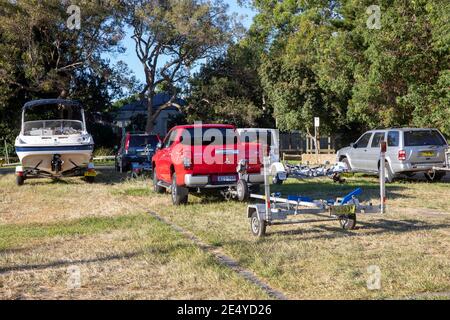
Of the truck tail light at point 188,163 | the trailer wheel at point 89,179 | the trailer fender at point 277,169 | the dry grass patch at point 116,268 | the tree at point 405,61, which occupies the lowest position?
the dry grass patch at point 116,268

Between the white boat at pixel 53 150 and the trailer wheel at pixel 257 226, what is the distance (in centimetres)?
970

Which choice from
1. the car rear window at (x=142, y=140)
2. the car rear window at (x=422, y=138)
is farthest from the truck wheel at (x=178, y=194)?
the car rear window at (x=142, y=140)

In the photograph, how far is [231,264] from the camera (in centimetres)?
688

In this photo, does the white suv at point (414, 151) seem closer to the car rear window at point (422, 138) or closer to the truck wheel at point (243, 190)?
the car rear window at point (422, 138)

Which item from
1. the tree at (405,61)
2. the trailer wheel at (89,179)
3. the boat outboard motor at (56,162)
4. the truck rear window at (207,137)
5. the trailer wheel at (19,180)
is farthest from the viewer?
the tree at (405,61)

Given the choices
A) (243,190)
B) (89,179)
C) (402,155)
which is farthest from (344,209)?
(89,179)

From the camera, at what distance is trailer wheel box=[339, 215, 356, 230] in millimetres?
8891

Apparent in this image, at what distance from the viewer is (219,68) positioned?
39.5 meters

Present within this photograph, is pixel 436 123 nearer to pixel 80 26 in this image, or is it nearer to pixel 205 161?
pixel 205 161

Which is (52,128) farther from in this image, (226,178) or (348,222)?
(348,222)

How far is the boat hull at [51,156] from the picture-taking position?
16.6m
